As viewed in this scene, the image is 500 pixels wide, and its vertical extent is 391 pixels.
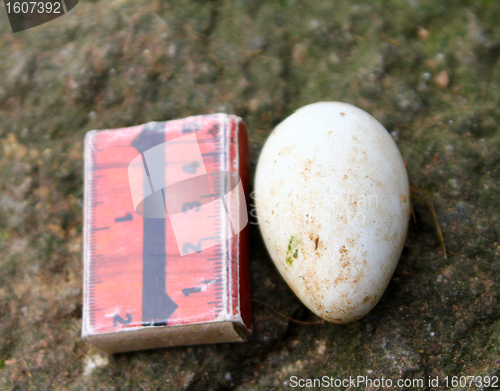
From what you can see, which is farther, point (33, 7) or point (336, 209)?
point (33, 7)

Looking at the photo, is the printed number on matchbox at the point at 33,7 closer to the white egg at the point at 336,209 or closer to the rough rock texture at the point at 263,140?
the rough rock texture at the point at 263,140

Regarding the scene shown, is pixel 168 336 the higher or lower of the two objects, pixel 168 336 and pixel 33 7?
the lower

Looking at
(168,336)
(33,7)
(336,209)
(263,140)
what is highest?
(33,7)

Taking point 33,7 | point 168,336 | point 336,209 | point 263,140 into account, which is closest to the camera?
point 336,209

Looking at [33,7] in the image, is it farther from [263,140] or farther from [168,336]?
[168,336]

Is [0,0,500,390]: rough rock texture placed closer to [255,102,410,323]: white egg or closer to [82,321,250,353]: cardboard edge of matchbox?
[82,321,250,353]: cardboard edge of matchbox

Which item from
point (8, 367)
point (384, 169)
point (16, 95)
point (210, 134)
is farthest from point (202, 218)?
point (16, 95)

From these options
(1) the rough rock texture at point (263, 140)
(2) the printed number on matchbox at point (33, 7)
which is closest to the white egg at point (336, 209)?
(1) the rough rock texture at point (263, 140)

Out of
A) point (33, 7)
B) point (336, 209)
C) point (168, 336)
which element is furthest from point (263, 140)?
point (33, 7)
